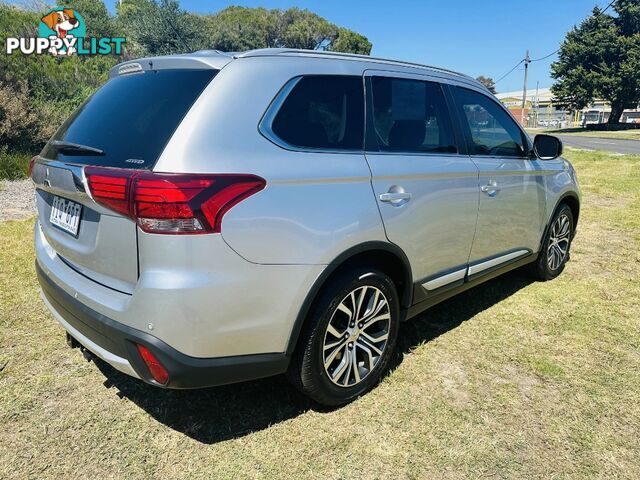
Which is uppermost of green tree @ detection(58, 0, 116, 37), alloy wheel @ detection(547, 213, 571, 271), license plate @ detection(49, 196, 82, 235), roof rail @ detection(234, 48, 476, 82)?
green tree @ detection(58, 0, 116, 37)

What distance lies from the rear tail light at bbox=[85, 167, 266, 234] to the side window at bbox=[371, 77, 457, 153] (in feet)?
3.43

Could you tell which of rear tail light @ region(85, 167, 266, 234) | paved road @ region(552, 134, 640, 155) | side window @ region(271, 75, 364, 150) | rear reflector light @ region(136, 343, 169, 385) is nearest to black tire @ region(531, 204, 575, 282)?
side window @ region(271, 75, 364, 150)

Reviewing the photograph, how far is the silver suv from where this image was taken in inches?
74.9

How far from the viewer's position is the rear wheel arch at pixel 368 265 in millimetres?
2219

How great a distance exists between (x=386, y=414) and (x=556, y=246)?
290cm

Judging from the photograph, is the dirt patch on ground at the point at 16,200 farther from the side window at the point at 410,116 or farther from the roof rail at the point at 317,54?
the side window at the point at 410,116

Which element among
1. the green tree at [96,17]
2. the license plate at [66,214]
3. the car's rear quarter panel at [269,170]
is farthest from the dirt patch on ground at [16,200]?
the green tree at [96,17]

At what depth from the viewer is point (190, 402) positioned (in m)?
2.66

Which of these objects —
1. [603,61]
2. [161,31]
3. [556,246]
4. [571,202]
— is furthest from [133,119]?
[603,61]

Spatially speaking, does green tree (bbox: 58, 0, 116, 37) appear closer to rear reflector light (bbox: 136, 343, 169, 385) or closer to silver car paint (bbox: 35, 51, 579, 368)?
silver car paint (bbox: 35, 51, 579, 368)

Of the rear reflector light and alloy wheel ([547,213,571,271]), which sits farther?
alloy wheel ([547,213,571,271])

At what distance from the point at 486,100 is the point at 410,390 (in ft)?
7.29

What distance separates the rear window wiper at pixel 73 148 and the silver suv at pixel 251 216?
0.01 meters

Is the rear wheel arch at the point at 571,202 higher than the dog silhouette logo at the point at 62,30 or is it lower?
lower
